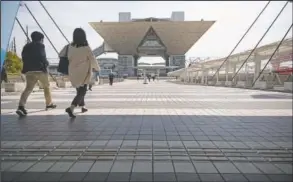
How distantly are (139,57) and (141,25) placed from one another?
15839 mm

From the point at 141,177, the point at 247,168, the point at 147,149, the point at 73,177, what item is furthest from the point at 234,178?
the point at 73,177

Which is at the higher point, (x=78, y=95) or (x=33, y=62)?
(x=33, y=62)

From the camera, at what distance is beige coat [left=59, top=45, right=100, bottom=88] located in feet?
20.2

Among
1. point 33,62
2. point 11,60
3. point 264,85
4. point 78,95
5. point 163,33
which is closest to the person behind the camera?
point 11,60

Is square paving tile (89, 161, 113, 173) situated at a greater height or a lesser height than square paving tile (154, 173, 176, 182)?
greater

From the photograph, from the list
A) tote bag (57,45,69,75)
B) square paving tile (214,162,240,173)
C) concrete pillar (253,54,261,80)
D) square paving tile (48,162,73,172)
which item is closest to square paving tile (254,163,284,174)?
square paving tile (214,162,240,173)

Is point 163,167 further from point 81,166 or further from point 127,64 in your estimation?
point 127,64

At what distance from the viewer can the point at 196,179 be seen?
2.71 meters

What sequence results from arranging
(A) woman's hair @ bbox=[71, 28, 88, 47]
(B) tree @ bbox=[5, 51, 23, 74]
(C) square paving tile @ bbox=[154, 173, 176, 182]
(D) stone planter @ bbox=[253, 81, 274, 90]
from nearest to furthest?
1. (C) square paving tile @ bbox=[154, 173, 176, 182]
2. (B) tree @ bbox=[5, 51, 23, 74]
3. (A) woman's hair @ bbox=[71, 28, 88, 47]
4. (D) stone planter @ bbox=[253, 81, 274, 90]

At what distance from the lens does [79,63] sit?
243 inches

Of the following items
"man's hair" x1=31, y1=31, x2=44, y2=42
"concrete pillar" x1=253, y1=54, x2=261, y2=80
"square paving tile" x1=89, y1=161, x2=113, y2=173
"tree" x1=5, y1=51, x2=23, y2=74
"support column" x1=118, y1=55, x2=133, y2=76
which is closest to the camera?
"square paving tile" x1=89, y1=161, x2=113, y2=173

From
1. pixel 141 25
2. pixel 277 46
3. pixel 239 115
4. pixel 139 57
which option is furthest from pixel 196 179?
pixel 139 57

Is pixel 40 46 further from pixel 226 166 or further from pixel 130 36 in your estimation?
pixel 130 36

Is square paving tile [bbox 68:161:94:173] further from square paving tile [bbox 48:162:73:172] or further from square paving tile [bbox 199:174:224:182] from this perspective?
square paving tile [bbox 199:174:224:182]
